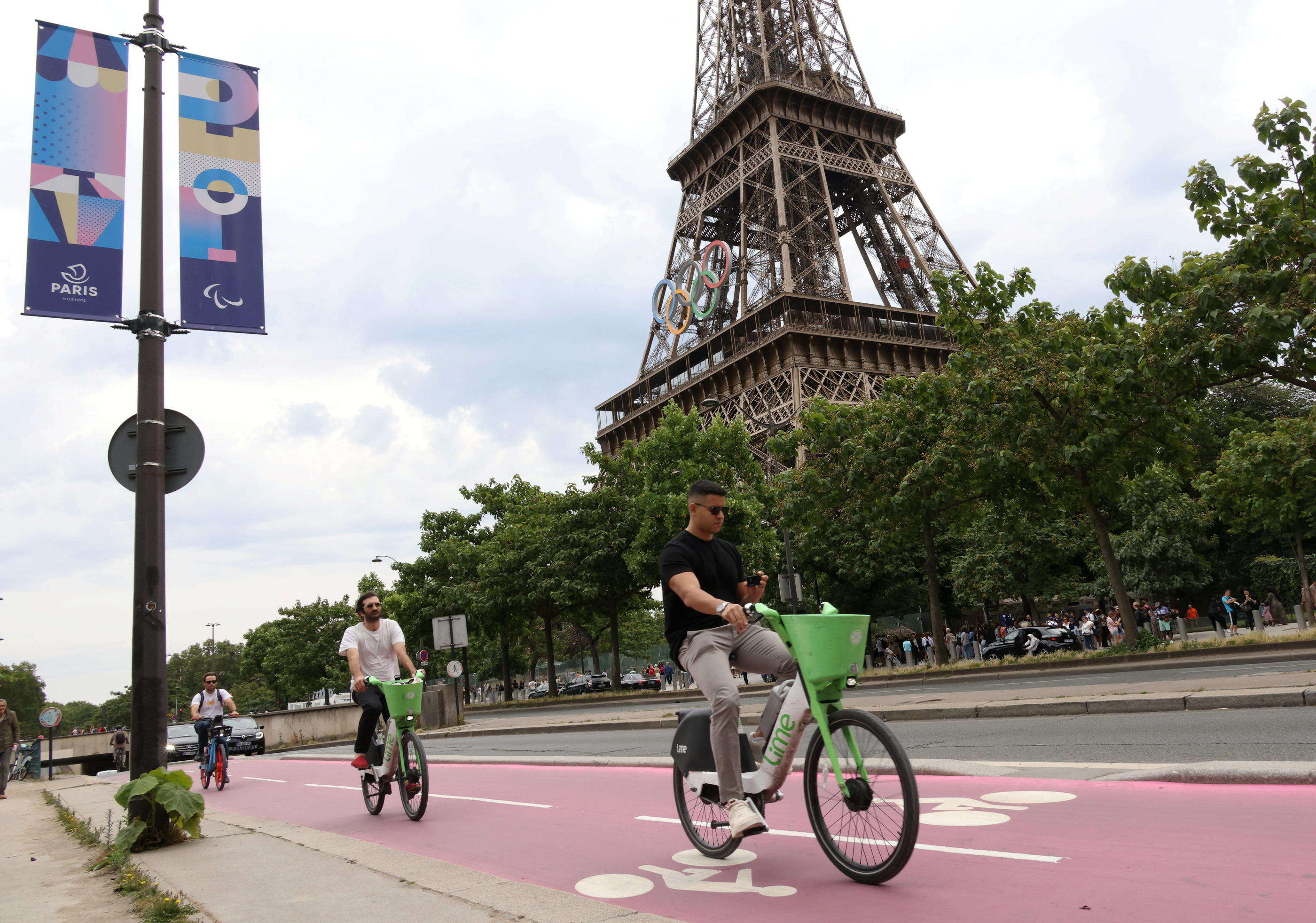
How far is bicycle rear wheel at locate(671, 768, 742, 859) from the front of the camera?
15.5 feet

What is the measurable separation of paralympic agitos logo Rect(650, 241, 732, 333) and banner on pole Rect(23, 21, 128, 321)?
46700mm

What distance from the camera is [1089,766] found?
21.5ft

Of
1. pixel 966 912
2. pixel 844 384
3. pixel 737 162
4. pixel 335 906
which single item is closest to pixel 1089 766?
pixel 966 912

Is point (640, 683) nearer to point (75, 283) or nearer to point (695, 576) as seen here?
point (75, 283)

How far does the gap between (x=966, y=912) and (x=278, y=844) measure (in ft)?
15.5

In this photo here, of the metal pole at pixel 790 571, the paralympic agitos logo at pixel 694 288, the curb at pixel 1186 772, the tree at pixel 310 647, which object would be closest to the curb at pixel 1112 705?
the curb at pixel 1186 772

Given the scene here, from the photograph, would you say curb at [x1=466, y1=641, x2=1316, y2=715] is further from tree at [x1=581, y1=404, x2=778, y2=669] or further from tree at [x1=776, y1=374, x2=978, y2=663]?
tree at [x1=581, y1=404, x2=778, y2=669]

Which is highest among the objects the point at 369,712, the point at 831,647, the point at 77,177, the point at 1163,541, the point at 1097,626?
the point at 77,177

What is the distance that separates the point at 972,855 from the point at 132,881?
4461 mm

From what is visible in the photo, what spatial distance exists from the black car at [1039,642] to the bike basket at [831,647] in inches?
1080

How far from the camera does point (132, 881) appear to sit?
525 cm

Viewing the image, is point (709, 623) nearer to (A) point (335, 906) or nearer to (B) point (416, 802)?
(A) point (335, 906)

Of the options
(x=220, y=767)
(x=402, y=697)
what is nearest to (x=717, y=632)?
(x=402, y=697)

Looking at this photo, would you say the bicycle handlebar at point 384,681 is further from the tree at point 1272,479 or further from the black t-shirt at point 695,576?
the tree at point 1272,479
